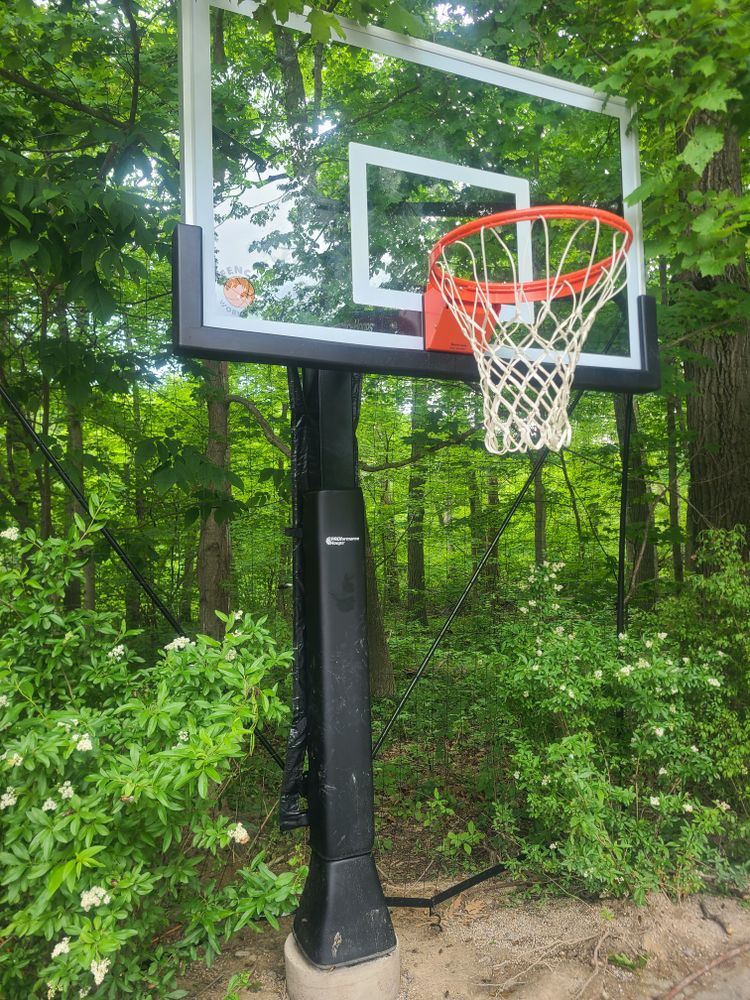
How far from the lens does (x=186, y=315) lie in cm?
225

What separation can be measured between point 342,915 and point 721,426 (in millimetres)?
4333

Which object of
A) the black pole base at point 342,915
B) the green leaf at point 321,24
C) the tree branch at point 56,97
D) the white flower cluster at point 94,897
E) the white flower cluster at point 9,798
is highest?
the tree branch at point 56,97

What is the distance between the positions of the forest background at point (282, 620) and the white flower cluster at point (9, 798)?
0.04ft

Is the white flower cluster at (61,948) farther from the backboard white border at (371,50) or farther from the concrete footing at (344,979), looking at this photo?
the backboard white border at (371,50)

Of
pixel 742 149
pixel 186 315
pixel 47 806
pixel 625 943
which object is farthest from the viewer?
pixel 742 149

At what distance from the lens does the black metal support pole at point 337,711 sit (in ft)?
8.24

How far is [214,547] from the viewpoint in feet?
15.9

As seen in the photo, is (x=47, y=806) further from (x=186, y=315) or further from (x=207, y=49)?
(x=207, y=49)

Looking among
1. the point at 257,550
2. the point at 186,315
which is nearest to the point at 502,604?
the point at 257,550

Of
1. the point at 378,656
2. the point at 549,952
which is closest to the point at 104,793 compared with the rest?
the point at 549,952

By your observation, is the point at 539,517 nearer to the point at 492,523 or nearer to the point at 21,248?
the point at 492,523

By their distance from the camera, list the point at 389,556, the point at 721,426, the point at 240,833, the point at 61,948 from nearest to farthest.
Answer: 1. the point at 61,948
2. the point at 240,833
3. the point at 721,426
4. the point at 389,556

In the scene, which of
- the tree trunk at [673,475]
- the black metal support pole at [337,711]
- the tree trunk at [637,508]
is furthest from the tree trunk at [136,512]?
the tree trunk at [673,475]

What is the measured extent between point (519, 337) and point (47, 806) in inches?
95.9
